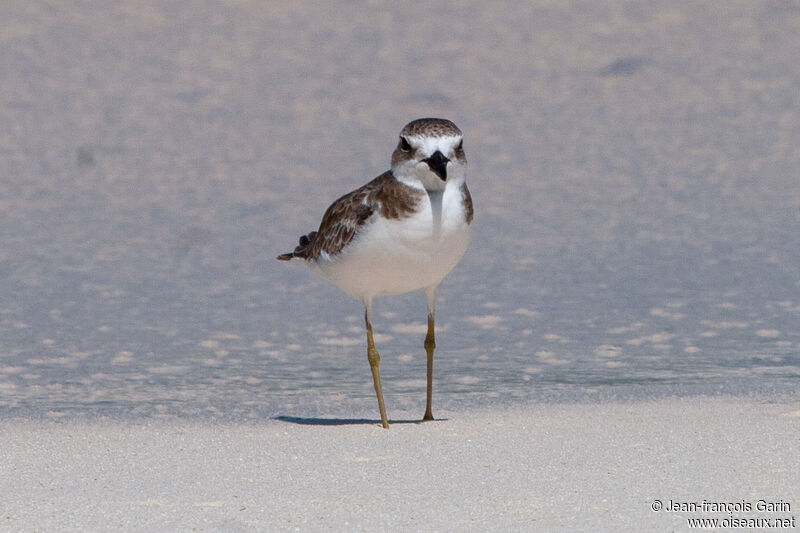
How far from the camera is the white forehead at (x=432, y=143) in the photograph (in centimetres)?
785

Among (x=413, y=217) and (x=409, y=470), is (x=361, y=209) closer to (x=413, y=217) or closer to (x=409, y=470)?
(x=413, y=217)

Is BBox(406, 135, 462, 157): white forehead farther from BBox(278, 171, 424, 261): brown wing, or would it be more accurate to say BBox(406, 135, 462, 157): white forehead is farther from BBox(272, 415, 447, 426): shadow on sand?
BBox(272, 415, 447, 426): shadow on sand

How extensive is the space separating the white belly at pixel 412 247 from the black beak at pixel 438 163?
181 mm

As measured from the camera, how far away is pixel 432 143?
309 inches

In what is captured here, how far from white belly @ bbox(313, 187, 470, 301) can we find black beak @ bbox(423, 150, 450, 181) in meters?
0.18

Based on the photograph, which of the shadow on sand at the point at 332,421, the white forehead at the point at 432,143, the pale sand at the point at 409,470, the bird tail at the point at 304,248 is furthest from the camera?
the bird tail at the point at 304,248

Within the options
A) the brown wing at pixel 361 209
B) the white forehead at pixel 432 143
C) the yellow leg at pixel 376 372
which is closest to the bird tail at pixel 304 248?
the brown wing at pixel 361 209

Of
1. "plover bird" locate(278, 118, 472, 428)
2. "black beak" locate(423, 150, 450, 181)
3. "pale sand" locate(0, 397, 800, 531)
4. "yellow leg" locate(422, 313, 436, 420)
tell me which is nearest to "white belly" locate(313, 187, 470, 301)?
"plover bird" locate(278, 118, 472, 428)

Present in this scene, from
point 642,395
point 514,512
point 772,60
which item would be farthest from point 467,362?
point 772,60

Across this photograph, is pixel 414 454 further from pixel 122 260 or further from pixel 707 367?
pixel 122 260

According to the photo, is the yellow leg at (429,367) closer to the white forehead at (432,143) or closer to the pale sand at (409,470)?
the pale sand at (409,470)

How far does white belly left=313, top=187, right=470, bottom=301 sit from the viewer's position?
310 inches

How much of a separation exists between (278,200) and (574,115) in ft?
20.1

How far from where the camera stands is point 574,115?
21.2 m
